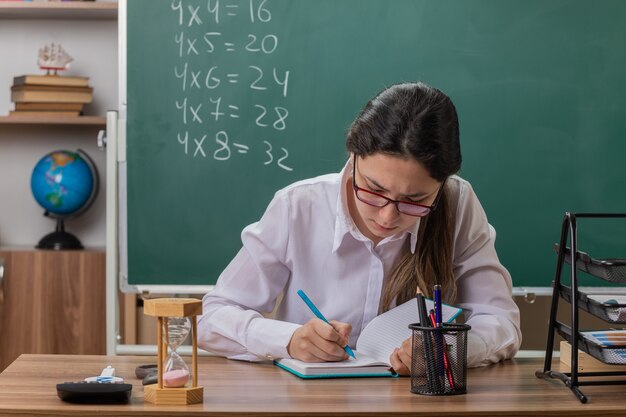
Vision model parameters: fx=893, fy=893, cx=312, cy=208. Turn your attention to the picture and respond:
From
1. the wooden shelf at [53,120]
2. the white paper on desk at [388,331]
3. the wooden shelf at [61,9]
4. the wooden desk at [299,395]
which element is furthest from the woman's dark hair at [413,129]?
the wooden shelf at [61,9]

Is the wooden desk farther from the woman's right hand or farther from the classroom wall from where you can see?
the classroom wall

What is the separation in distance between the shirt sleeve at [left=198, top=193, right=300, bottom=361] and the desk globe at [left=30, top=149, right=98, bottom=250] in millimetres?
1567

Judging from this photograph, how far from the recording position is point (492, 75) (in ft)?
9.30

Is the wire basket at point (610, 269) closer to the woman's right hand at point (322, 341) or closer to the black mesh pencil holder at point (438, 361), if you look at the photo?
the black mesh pencil holder at point (438, 361)

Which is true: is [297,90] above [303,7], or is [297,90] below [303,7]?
below

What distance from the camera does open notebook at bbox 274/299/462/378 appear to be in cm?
160

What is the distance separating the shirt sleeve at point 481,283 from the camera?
1.84m

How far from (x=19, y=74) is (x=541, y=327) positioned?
2259 millimetres

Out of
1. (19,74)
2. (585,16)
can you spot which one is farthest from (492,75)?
(19,74)

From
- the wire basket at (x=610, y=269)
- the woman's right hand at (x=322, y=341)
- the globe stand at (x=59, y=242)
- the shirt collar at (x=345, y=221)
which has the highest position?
→ the shirt collar at (x=345, y=221)

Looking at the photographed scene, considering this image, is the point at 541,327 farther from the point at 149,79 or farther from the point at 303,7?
the point at 149,79

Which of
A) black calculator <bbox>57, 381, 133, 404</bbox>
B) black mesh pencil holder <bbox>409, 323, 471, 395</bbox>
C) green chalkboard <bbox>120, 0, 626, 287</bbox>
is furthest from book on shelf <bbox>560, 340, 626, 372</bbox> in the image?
green chalkboard <bbox>120, 0, 626, 287</bbox>

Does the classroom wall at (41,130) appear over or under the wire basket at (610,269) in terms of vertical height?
over

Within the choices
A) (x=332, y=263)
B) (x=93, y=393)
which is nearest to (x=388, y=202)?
(x=332, y=263)
